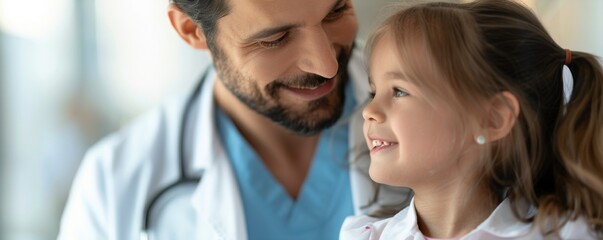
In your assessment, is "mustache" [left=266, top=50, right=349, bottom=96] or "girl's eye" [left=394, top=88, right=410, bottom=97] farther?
"mustache" [left=266, top=50, right=349, bottom=96]

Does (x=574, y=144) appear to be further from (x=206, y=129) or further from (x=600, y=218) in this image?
(x=206, y=129)

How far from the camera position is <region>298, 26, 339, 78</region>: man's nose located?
1216 mm

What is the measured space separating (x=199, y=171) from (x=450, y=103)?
0.59 meters

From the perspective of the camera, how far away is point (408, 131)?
38.8 inches

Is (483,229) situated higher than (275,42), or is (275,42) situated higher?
(275,42)

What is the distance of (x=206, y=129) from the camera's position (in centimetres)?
145

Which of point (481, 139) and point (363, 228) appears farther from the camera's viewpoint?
point (363, 228)

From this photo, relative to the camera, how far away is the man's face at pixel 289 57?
122 cm

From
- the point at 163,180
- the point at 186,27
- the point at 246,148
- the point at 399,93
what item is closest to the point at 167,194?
the point at 163,180

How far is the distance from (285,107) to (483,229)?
51 centimetres

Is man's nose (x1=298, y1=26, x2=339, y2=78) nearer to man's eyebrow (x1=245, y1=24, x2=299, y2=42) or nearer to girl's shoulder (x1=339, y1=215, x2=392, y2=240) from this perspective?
man's eyebrow (x1=245, y1=24, x2=299, y2=42)

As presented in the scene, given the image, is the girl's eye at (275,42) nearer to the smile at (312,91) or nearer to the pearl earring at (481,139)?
the smile at (312,91)

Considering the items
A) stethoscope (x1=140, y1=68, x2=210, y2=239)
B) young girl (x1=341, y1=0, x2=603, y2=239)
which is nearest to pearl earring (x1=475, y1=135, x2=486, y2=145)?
young girl (x1=341, y1=0, x2=603, y2=239)

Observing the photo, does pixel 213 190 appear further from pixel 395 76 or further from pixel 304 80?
pixel 395 76
